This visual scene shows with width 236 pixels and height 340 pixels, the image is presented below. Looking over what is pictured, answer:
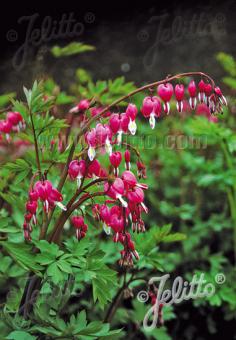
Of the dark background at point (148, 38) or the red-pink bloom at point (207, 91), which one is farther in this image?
the dark background at point (148, 38)

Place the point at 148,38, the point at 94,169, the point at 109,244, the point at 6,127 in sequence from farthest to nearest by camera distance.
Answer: the point at 148,38
the point at 109,244
the point at 6,127
the point at 94,169

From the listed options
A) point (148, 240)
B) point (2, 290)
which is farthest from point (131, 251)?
point (2, 290)

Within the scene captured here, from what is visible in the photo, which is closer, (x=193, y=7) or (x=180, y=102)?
(x=180, y=102)

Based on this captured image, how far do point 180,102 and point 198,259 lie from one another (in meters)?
1.45

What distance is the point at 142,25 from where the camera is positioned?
614cm

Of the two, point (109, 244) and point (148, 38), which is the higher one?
point (148, 38)

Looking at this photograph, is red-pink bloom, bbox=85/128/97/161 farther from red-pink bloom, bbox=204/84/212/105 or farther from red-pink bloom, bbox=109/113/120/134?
red-pink bloom, bbox=204/84/212/105

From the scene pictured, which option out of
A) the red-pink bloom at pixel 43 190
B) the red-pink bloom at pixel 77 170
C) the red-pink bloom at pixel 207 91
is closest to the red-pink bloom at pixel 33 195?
the red-pink bloom at pixel 43 190

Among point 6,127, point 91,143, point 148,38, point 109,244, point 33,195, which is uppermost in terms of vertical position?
point 148,38

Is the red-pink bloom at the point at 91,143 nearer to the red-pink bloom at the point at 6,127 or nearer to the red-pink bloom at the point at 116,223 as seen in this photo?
the red-pink bloom at the point at 116,223

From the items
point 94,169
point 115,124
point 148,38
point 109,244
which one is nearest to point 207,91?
point 115,124

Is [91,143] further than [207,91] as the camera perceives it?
No

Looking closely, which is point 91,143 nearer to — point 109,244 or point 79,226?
point 79,226

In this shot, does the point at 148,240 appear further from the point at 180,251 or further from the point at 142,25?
the point at 142,25
